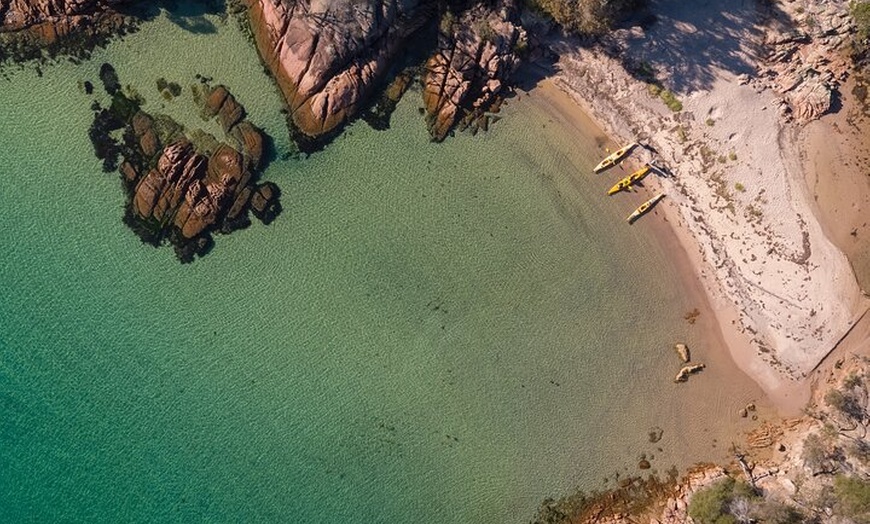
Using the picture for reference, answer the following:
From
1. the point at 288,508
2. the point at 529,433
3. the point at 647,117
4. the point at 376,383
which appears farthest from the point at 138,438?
the point at 647,117

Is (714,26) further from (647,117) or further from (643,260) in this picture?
(643,260)

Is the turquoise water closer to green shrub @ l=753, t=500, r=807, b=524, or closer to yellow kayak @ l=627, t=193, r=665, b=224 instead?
yellow kayak @ l=627, t=193, r=665, b=224

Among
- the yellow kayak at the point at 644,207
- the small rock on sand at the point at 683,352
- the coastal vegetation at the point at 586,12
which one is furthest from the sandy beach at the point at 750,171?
the small rock on sand at the point at 683,352

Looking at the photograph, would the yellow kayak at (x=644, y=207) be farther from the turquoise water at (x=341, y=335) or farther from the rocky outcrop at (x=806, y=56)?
the rocky outcrop at (x=806, y=56)

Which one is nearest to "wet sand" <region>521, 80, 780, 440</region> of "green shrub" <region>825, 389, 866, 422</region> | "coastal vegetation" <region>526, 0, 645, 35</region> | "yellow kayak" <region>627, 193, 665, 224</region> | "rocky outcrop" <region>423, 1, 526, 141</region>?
"yellow kayak" <region>627, 193, 665, 224</region>

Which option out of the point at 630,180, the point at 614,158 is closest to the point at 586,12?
the point at 614,158

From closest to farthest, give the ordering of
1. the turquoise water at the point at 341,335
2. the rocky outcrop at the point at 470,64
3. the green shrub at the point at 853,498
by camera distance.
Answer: the green shrub at the point at 853,498 → the rocky outcrop at the point at 470,64 → the turquoise water at the point at 341,335

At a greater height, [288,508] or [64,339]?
[64,339]
